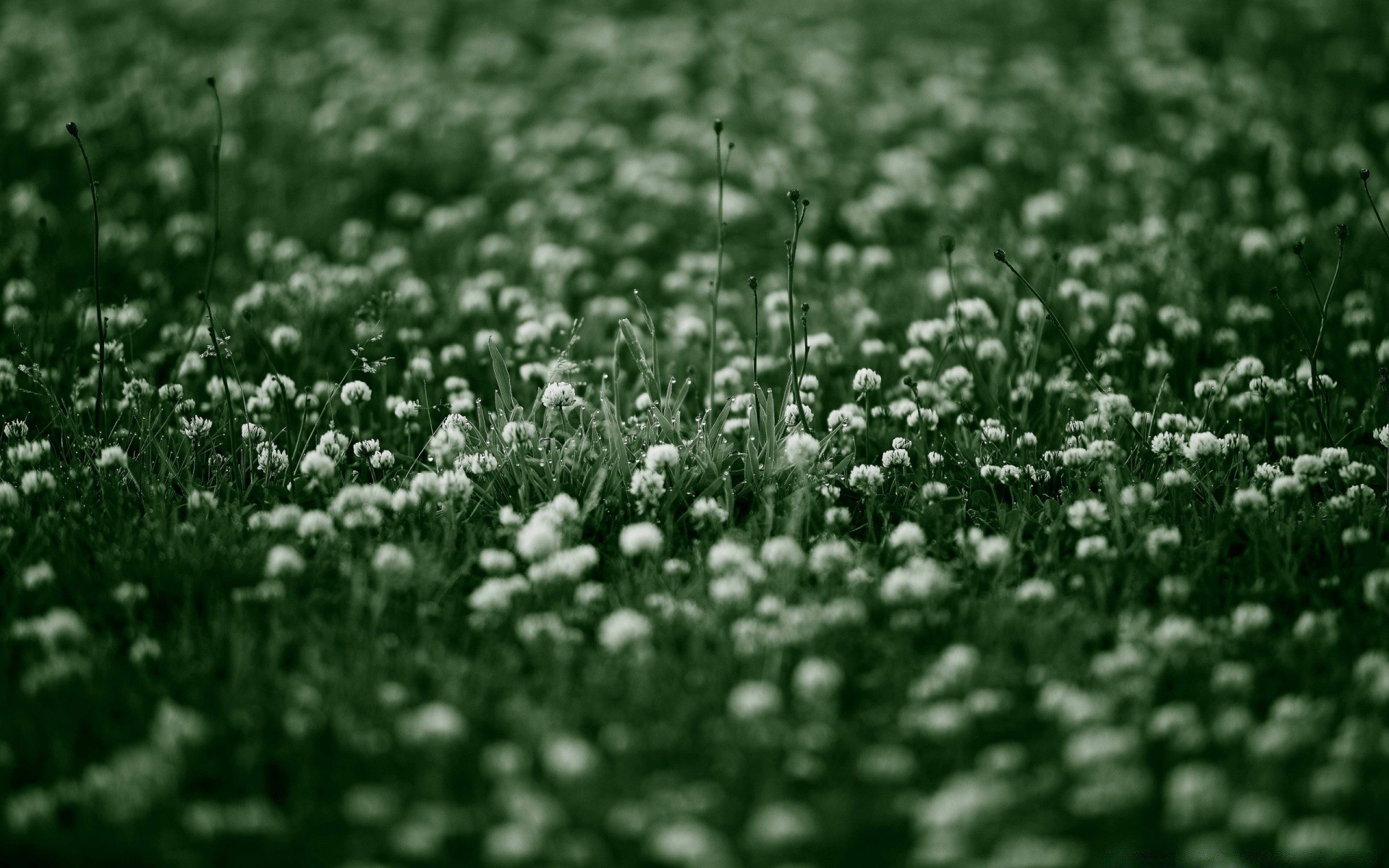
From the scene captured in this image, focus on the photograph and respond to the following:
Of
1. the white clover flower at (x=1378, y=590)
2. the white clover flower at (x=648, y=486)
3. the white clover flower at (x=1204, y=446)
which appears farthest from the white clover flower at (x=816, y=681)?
the white clover flower at (x=1204, y=446)

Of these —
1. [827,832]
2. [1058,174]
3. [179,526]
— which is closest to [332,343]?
[179,526]

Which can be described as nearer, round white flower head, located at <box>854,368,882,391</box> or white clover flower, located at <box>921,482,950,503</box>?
white clover flower, located at <box>921,482,950,503</box>

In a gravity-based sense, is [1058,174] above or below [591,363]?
above

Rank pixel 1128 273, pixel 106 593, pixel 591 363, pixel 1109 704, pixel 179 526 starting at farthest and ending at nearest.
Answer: pixel 1128 273 < pixel 591 363 < pixel 179 526 < pixel 106 593 < pixel 1109 704

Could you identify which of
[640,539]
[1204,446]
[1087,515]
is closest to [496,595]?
[640,539]

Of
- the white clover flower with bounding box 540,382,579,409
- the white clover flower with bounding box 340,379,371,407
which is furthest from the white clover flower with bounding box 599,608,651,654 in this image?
the white clover flower with bounding box 340,379,371,407

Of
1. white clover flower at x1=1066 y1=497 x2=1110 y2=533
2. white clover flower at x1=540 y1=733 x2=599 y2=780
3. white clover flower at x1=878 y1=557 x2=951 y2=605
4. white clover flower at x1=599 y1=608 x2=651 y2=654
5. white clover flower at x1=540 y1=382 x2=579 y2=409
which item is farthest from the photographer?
white clover flower at x1=540 y1=382 x2=579 y2=409

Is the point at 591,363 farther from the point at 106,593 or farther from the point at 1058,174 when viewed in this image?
the point at 1058,174

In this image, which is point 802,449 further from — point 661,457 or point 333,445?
point 333,445

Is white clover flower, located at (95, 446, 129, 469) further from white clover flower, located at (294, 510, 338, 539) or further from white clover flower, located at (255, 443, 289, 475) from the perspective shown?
white clover flower, located at (294, 510, 338, 539)
